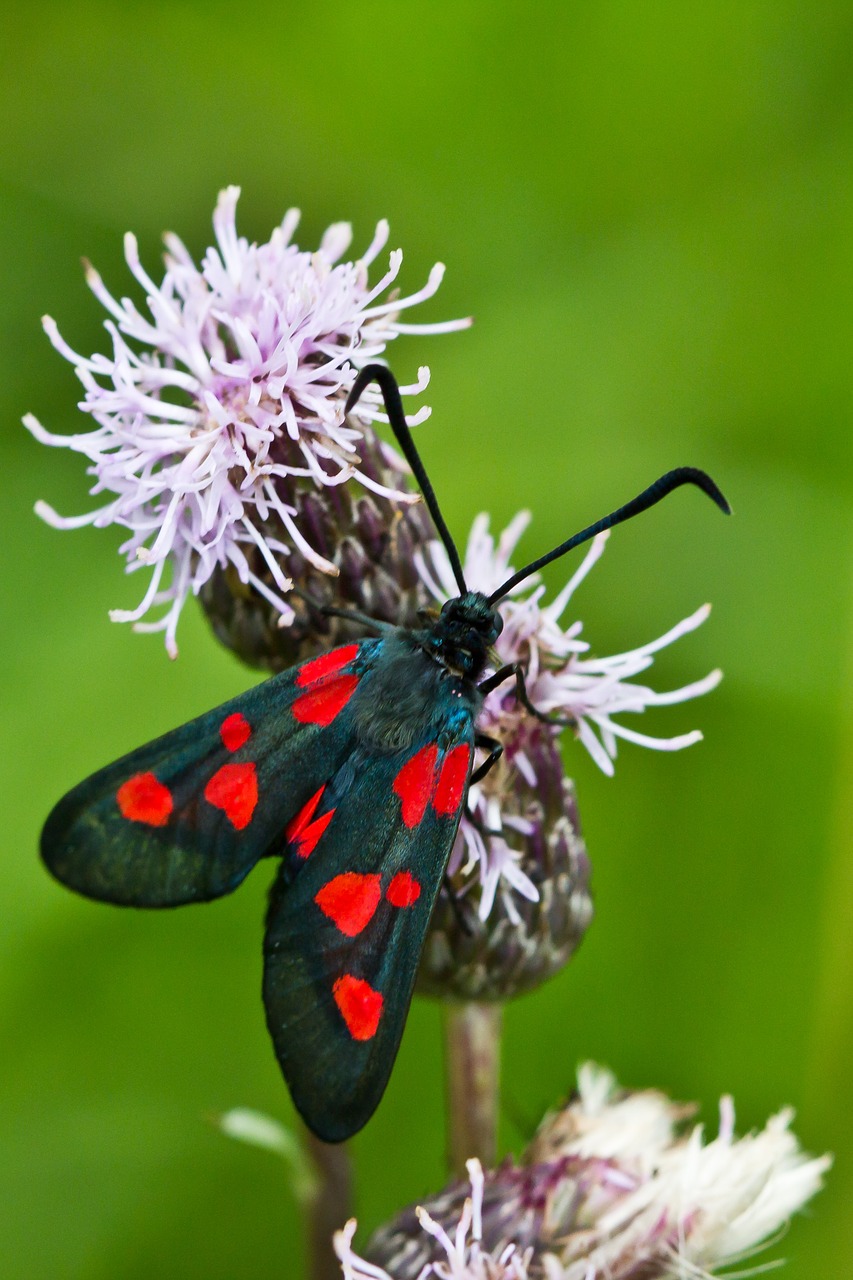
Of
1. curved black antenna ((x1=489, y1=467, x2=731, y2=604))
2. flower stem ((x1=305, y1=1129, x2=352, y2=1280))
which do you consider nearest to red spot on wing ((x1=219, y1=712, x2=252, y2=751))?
curved black antenna ((x1=489, y1=467, x2=731, y2=604))

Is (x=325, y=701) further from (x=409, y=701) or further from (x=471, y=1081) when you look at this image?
(x=471, y=1081)

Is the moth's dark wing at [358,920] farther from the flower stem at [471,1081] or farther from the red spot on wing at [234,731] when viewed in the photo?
the flower stem at [471,1081]

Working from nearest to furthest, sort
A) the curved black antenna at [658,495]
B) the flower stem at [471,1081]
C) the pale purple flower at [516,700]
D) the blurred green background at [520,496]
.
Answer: the curved black antenna at [658,495] < the pale purple flower at [516,700] < the flower stem at [471,1081] < the blurred green background at [520,496]

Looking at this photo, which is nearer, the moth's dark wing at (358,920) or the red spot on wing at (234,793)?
the moth's dark wing at (358,920)

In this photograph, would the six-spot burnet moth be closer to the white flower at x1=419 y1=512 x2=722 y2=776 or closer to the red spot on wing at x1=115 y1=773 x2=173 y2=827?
the red spot on wing at x1=115 y1=773 x2=173 y2=827

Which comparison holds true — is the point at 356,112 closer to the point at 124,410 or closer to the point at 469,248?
the point at 469,248

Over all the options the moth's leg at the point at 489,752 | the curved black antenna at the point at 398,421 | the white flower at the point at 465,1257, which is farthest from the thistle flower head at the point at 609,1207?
the curved black antenna at the point at 398,421

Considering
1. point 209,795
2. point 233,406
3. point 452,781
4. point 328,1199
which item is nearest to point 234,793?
point 209,795
